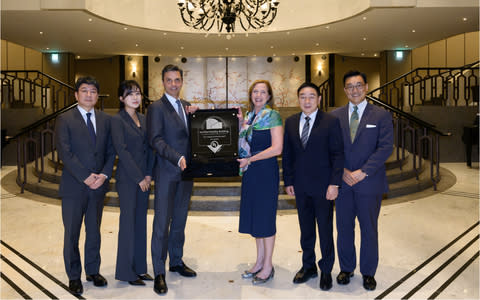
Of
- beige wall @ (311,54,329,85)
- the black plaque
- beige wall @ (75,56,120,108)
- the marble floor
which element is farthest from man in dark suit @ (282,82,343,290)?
beige wall @ (75,56,120,108)

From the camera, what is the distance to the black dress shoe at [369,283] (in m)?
3.23

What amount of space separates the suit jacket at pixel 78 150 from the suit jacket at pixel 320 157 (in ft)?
4.77

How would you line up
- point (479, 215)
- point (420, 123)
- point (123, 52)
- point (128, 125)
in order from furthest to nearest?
point (123, 52) < point (420, 123) < point (479, 215) < point (128, 125)

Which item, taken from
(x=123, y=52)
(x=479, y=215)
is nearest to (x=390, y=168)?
(x=479, y=215)

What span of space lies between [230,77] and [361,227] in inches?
604

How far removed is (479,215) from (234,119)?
415cm

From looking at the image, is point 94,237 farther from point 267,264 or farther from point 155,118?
point 267,264

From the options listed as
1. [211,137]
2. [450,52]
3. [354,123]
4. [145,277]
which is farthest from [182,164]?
[450,52]

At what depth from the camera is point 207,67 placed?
1811 cm

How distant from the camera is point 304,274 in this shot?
11.1 ft

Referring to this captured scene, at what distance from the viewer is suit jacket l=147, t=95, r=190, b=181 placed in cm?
309

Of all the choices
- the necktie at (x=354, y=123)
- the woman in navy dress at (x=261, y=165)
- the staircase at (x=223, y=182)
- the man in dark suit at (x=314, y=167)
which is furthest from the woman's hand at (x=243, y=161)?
the staircase at (x=223, y=182)

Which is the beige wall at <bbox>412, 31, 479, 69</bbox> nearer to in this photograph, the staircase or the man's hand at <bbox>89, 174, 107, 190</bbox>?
the staircase

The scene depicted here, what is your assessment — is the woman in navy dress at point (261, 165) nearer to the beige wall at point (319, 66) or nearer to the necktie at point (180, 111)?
the necktie at point (180, 111)
